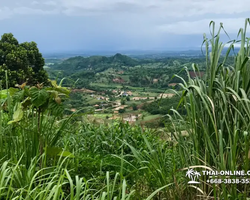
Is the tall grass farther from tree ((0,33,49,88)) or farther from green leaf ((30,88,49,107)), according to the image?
tree ((0,33,49,88))

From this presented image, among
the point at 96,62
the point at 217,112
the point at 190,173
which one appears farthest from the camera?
the point at 96,62

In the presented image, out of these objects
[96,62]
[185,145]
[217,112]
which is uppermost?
[96,62]

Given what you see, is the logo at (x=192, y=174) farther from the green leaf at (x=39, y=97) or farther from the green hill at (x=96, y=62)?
the green hill at (x=96, y=62)

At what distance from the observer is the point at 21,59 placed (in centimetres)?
791

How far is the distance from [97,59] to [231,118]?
37.7m

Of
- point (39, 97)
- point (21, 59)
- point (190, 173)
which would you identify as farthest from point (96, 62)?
point (190, 173)

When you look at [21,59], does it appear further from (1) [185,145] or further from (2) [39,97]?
(1) [185,145]

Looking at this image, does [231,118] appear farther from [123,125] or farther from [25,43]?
[25,43]

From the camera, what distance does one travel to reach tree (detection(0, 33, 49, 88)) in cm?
771

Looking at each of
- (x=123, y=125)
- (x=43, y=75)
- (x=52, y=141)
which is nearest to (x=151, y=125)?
(x=123, y=125)

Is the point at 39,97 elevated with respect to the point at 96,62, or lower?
lower

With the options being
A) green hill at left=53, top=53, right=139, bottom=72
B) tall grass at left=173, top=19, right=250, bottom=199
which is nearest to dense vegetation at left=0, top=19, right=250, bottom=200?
tall grass at left=173, top=19, right=250, bottom=199

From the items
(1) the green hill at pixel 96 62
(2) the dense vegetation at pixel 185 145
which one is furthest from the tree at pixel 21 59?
(1) the green hill at pixel 96 62

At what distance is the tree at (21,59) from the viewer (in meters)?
7.71
